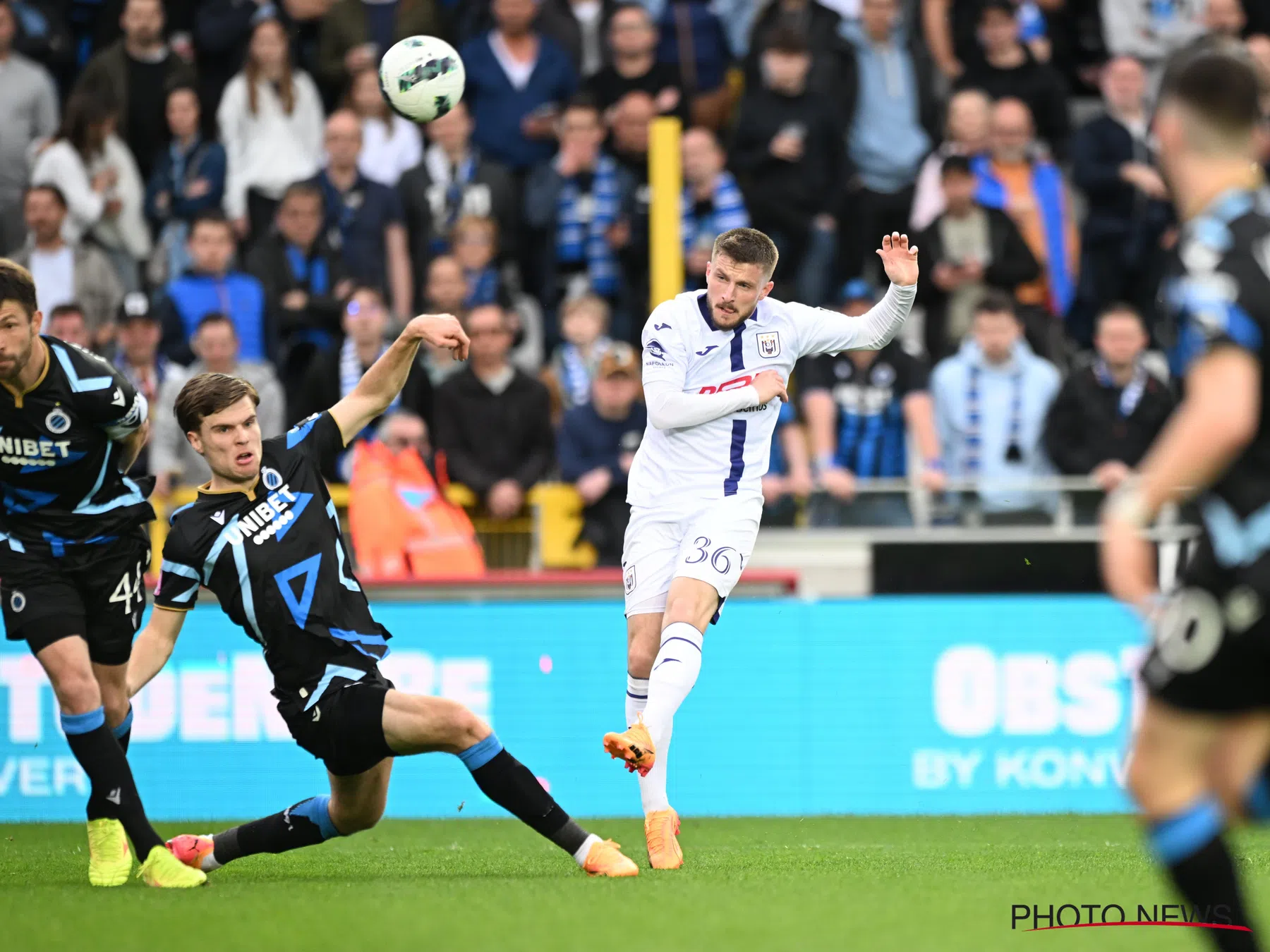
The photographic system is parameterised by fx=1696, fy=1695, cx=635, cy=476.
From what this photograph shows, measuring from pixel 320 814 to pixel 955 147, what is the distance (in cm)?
868

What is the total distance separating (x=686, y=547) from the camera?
7320 millimetres

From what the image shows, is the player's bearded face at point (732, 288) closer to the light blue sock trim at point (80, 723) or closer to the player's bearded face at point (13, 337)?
the player's bearded face at point (13, 337)

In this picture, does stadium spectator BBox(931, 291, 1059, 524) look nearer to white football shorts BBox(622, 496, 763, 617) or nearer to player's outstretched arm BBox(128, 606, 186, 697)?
white football shorts BBox(622, 496, 763, 617)

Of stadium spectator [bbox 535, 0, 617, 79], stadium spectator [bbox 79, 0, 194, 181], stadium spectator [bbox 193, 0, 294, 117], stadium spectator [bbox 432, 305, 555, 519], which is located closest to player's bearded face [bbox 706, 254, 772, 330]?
stadium spectator [bbox 432, 305, 555, 519]

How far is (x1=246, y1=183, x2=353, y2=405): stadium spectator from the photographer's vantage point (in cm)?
1274

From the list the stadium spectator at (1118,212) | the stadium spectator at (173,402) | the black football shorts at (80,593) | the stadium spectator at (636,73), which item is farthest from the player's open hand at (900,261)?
the stadium spectator at (636,73)

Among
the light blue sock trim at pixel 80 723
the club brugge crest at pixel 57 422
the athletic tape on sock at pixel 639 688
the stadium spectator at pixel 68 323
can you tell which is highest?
the stadium spectator at pixel 68 323

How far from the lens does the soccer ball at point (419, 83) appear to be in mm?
8750

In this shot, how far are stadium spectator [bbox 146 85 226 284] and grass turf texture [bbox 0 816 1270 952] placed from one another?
637 cm

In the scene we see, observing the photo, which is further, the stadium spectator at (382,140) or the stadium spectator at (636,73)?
the stadium spectator at (382,140)

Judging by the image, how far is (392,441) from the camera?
11578 millimetres

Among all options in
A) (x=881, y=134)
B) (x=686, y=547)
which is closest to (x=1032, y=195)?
(x=881, y=134)

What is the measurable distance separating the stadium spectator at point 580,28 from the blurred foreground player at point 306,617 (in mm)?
8470

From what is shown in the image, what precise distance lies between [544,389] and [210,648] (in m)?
2.90
